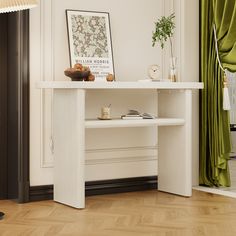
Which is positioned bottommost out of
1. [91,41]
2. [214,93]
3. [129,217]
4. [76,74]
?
[129,217]

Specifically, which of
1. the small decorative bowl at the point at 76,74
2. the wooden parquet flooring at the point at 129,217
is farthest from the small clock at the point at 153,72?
the wooden parquet flooring at the point at 129,217

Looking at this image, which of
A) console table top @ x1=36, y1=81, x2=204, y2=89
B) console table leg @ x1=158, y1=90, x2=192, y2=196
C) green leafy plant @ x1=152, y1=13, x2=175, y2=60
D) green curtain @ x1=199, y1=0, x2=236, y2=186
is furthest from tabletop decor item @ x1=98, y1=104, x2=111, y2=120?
green curtain @ x1=199, y1=0, x2=236, y2=186

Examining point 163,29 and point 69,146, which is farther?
point 163,29

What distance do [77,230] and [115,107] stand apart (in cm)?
152

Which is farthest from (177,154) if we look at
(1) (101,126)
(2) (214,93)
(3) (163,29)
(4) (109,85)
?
(3) (163,29)

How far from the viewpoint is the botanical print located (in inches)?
171

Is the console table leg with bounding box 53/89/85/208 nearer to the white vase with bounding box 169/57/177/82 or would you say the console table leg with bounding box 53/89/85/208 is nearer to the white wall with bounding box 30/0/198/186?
the white wall with bounding box 30/0/198/186

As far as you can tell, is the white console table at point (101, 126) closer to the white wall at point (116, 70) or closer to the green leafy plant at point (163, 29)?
the white wall at point (116, 70)

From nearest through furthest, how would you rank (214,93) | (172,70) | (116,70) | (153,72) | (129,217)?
(129,217) < (153,72) < (172,70) < (116,70) < (214,93)

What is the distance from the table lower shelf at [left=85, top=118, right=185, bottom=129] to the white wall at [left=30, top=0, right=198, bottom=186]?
0.49m

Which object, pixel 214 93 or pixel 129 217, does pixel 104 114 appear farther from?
pixel 214 93

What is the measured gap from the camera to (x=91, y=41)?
4.40 meters

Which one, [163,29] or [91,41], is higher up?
[163,29]

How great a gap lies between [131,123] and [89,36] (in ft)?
2.76
